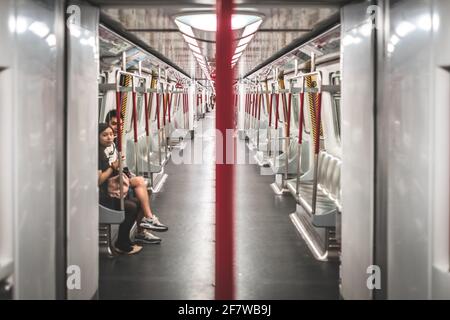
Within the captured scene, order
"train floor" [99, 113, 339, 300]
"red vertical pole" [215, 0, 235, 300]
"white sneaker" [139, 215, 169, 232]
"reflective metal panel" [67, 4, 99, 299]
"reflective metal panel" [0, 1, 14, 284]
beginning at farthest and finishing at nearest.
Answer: "white sneaker" [139, 215, 169, 232], "train floor" [99, 113, 339, 300], "reflective metal panel" [67, 4, 99, 299], "reflective metal panel" [0, 1, 14, 284], "red vertical pole" [215, 0, 235, 300]

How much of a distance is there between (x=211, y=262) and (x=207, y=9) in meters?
2.48

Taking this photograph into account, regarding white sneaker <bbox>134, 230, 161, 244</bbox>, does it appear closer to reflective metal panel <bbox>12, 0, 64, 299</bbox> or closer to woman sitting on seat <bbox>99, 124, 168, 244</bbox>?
woman sitting on seat <bbox>99, 124, 168, 244</bbox>

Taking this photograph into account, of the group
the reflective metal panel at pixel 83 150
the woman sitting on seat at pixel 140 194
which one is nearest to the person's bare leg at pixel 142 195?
the woman sitting on seat at pixel 140 194

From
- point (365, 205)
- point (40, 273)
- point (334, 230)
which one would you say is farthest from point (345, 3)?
point (334, 230)

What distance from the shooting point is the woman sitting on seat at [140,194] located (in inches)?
224

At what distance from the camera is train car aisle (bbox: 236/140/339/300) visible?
444 centimetres

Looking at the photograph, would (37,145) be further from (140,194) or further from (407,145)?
(140,194)

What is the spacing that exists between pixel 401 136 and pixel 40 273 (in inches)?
85.4

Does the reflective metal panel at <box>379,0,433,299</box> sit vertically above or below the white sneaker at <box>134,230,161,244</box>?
above

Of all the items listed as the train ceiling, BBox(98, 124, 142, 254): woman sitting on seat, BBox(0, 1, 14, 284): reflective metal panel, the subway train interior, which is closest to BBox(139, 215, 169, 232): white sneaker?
BBox(98, 124, 142, 254): woman sitting on seat

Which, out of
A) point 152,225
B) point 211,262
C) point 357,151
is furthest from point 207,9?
point 152,225

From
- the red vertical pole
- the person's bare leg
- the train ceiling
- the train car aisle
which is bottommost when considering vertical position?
the train car aisle

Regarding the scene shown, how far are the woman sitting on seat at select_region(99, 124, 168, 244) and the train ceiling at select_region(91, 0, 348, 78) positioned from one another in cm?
111

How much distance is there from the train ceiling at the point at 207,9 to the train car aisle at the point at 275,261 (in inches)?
85.8
